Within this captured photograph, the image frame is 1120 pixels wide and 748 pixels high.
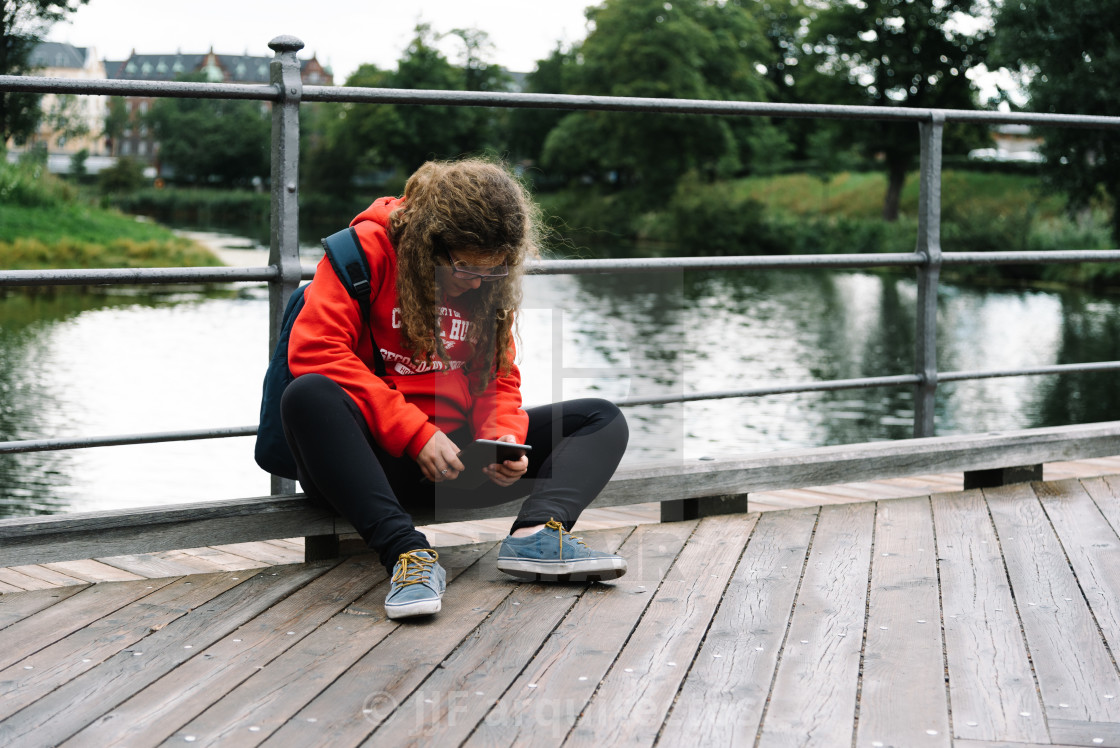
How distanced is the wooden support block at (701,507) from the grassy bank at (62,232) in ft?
50.2

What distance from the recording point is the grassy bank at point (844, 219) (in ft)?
76.2

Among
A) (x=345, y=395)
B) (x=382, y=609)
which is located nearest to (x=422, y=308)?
(x=345, y=395)

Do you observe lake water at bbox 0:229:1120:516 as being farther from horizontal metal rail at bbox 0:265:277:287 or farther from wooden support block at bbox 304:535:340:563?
horizontal metal rail at bbox 0:265:277:287

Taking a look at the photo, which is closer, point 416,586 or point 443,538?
point 416,586

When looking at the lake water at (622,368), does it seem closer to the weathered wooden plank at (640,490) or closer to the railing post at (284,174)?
the weathered wooden plank at (640,490)

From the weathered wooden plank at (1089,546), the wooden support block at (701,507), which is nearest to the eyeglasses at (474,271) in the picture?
the wooden support block at (701,507)

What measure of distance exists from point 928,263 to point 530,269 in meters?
1.38

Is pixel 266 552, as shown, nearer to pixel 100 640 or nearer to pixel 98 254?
pixel 100 640

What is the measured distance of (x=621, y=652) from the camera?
1911 millimetres

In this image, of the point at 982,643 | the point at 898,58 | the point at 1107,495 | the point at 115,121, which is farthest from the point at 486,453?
the point at 898,58

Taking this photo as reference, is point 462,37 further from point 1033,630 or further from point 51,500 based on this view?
point 1033,630

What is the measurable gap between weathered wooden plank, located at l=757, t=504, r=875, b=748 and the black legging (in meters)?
0.47

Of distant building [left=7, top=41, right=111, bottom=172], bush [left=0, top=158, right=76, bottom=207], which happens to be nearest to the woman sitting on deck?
distant building [left=7, top=41, right=111, bottom=172]

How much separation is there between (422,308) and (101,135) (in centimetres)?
1173
